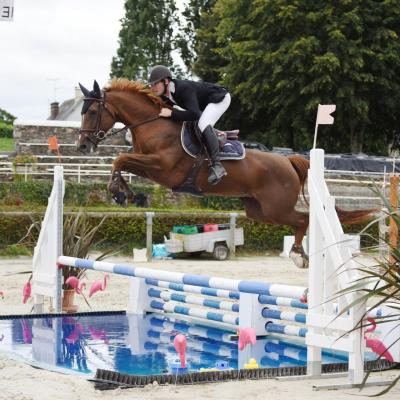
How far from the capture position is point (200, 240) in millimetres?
16453

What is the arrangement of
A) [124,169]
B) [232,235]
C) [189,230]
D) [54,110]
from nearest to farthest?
[124,169], [189,230], [232,235], [54,110]

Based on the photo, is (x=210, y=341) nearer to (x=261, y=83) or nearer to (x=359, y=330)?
(x=359, y=330)

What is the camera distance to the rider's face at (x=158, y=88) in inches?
260

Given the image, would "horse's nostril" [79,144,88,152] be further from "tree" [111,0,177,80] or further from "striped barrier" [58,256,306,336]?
"tree" [111,0,177,80]

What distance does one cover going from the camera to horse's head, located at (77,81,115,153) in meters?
6.59

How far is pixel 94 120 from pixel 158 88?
1.80 ft

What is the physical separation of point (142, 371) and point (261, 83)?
A: 2614 cm

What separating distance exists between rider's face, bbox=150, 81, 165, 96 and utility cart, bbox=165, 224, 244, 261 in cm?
973

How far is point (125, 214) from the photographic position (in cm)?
1745

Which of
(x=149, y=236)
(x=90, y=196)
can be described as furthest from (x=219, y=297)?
(x=90, y=196)

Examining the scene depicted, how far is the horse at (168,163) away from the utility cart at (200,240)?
9015 millimetres

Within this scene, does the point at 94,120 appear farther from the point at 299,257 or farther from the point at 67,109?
the point at 67,109

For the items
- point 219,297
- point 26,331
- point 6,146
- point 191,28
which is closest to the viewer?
point 26,331

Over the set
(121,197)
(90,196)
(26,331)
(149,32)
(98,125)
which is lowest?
(26,331)
